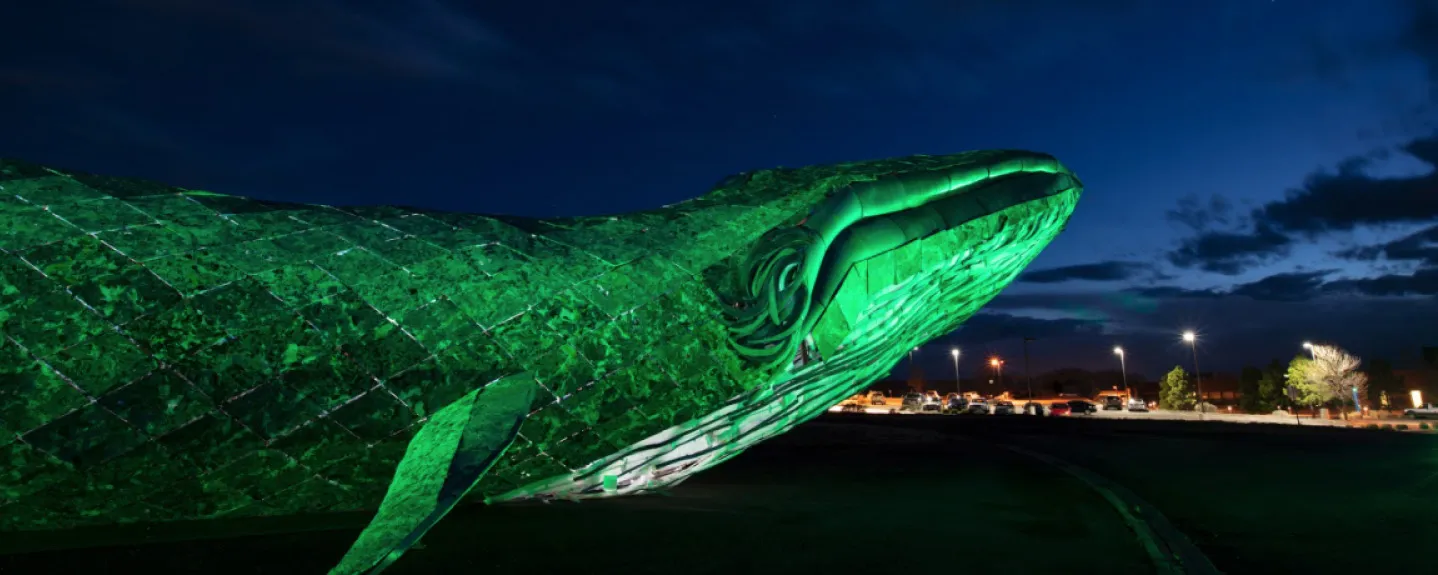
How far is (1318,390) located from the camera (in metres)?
40.6

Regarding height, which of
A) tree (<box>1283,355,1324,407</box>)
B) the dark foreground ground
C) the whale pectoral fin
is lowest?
the dark foreground ground

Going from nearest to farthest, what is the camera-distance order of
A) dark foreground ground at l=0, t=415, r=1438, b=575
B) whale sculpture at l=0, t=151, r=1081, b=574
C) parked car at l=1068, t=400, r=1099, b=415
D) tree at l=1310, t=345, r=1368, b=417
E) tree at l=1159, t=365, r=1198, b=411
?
whale sculpture at l=0, t=151, r=1081, b=574, dark foreground ground at l=0, t=415, r=1438, b=575, tree at l=1310, t=345, r=1368, b=417, parked car at l=1068, t=400, r=1099, b=415, tree at l=1159, t=365, r=1198, b=411

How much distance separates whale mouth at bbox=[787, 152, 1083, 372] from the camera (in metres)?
6.06

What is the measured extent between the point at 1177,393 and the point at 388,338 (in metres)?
61.0

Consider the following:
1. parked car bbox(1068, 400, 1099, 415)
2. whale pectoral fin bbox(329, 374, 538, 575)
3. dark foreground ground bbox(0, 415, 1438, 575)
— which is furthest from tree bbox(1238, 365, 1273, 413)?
whale pectoral fin bbox(329, 374, 538, 575)

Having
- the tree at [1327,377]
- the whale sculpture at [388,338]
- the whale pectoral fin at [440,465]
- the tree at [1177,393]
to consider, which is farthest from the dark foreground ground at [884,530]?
the tree at [1177,393]

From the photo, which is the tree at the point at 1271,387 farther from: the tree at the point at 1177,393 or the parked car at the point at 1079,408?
the parked car at the point at 1079,408

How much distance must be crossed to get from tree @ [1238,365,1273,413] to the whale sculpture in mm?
54465

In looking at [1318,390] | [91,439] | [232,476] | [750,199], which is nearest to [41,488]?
[91,439]

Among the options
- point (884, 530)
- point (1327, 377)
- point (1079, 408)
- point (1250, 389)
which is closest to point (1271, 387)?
point (1250, 389)

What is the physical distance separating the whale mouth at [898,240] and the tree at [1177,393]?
55.4 metres

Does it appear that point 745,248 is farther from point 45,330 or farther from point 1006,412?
point 1006,412

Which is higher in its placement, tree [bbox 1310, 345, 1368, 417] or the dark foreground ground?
tree [bbox 1310, 345, 1368, 417]

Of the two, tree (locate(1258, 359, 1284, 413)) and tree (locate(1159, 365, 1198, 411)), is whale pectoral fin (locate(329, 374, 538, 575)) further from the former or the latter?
tree (locate(1159, 365, 1198, 411))
